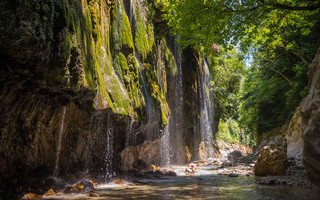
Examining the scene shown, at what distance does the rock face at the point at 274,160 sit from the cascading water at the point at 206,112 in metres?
13.5

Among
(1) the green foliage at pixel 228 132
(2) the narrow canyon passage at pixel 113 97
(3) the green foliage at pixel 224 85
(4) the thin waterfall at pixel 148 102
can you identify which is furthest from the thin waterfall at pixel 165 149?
(1) the green foliage at pixel 228 132

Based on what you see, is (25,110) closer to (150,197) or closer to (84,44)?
(84,44)

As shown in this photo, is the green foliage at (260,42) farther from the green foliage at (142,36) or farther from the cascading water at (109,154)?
the cascading water at (109,154)

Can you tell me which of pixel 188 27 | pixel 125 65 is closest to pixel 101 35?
pixel 125 65

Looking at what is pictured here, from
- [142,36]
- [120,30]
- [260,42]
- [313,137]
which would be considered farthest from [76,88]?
[260,42]

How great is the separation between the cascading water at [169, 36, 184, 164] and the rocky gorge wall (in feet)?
16.5

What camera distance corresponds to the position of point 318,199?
197 inches

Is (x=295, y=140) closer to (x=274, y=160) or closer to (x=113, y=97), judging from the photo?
(x=274, y=160)

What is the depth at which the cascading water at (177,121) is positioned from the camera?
19.2 metres

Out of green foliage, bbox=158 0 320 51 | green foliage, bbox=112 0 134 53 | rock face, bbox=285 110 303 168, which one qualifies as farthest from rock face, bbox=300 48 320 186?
green foliage, bbox=112 0 134 53

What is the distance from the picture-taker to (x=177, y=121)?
65.4 ft

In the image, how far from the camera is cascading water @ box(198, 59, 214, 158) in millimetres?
23734

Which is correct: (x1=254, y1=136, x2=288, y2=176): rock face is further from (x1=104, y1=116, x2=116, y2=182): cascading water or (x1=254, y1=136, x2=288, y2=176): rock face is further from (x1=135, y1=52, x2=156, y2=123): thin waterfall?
(x1=104, y1=116, x2=116, y2=182): cascading water

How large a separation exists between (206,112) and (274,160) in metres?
15.8
